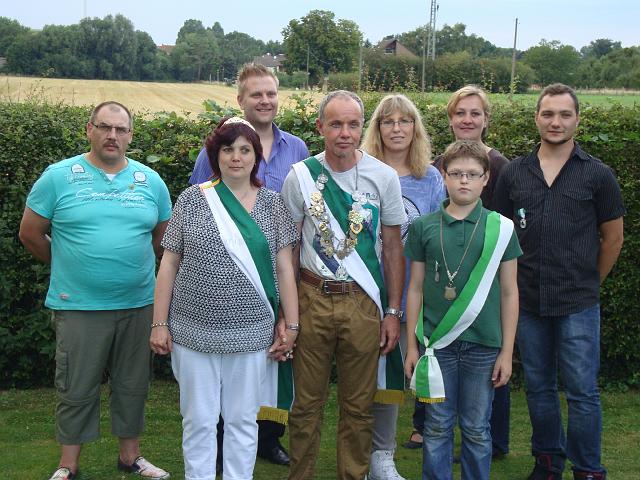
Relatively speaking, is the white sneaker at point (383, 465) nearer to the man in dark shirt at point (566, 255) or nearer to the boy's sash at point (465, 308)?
the boy's sash at point (465, 308)

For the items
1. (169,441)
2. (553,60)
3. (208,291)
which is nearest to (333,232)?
(208,291)

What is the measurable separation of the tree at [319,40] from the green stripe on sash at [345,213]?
213 feet

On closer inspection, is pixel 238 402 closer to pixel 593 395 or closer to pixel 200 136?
pixel 593 395

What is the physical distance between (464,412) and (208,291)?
147 cm

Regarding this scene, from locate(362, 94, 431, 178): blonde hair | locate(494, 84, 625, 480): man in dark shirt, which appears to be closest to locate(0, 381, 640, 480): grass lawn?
locate(494, 84, 625, 480): man in dark shirt

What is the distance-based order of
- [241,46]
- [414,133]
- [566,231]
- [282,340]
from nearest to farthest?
[282,340], [566,231], [414,133], [241,46]

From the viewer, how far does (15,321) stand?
20.1ft

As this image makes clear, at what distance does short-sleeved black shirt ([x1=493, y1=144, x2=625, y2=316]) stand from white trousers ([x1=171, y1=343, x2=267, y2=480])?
1624mm

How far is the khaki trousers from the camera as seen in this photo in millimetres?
4129

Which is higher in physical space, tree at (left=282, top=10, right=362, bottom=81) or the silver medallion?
tree at (left=282, top=10, right=362, bottom=81)

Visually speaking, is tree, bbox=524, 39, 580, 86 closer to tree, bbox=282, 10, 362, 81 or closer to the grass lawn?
tree, bbox=282, 10, 362, 81

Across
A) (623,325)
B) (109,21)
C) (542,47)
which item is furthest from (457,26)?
(623,325)

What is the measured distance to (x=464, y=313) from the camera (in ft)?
12.7

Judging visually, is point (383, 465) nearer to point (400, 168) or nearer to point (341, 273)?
point (341, 273)
